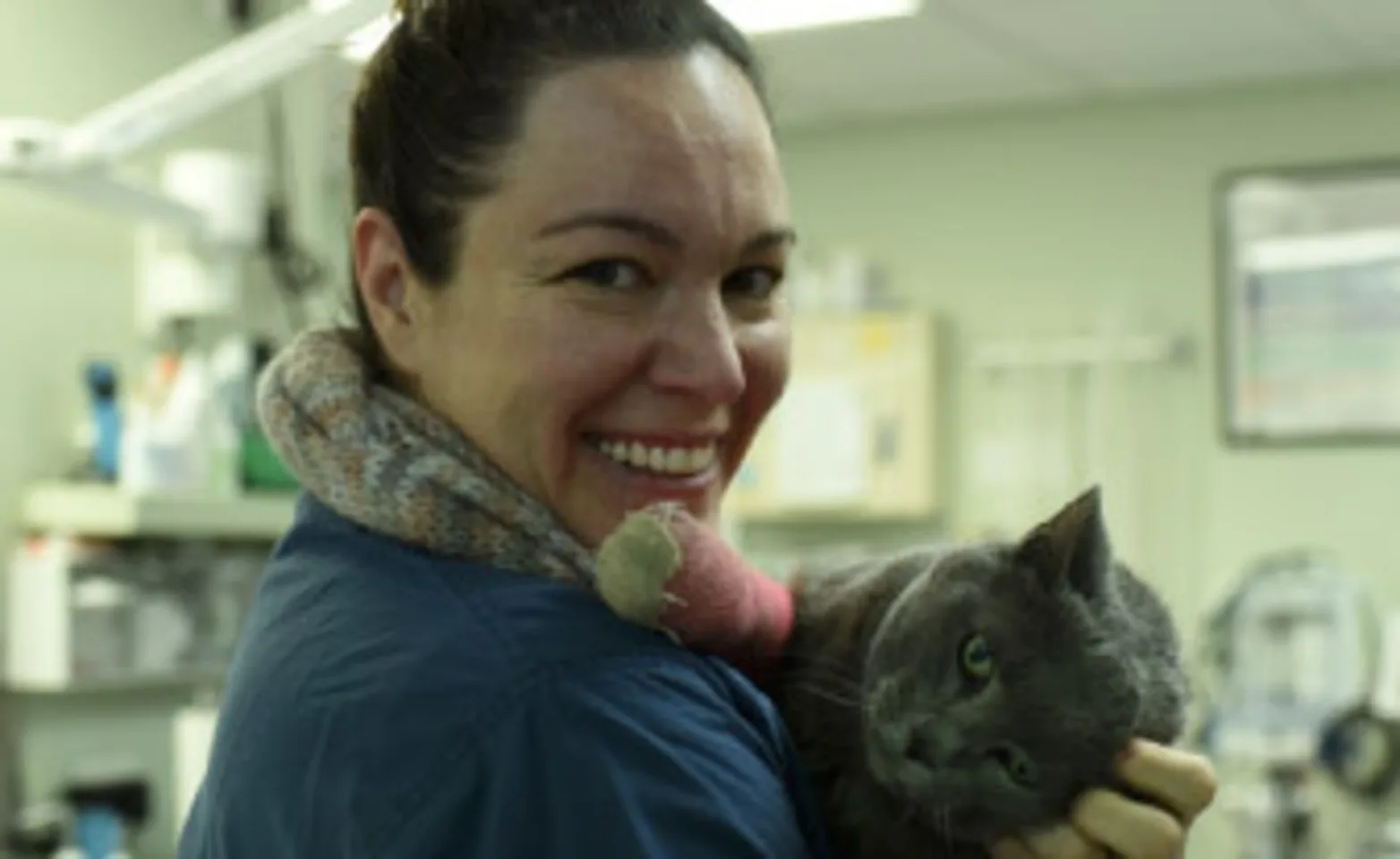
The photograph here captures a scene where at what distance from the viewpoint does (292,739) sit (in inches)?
40.7

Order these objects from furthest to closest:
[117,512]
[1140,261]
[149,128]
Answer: [1140,261] → [117,512] → [149,128]

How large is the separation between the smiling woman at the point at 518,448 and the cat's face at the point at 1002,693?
0.24 feet

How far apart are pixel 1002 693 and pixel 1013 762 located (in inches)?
1.5

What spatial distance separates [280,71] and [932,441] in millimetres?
3520

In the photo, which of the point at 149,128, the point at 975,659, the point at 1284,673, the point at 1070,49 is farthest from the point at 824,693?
the point at 1284,673

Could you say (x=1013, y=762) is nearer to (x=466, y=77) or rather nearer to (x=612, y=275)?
(x=612, y=275)

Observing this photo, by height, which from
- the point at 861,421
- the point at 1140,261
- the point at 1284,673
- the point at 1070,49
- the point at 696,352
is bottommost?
the point at 1284,673

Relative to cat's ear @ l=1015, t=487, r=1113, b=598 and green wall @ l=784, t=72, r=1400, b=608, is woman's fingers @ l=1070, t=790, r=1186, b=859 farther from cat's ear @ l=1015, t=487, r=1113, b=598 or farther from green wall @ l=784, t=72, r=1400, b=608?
green wall @ l=784, t=72, r=1400, b=608

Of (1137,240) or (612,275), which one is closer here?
(612,275)

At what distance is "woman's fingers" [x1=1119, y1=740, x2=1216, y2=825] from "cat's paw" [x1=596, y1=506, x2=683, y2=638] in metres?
0.26

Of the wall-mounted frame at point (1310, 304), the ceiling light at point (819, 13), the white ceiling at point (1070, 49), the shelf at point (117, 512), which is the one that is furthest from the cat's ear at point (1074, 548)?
the wall-mounted frame at point (1310, 304)

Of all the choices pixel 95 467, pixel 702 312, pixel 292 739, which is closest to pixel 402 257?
pixel 702 312

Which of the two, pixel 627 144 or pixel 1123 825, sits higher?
pixel 627 144

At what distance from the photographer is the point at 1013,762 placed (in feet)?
3.31
